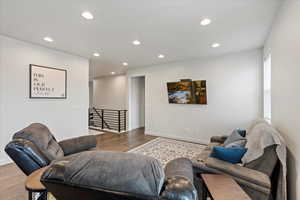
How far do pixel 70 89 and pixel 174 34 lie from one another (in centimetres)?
306

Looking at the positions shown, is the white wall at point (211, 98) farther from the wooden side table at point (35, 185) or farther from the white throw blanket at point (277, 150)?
the wooden side table at point (35, 185)

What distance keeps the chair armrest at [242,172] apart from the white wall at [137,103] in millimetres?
4709

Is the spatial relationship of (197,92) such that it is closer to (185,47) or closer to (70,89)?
(185,47)

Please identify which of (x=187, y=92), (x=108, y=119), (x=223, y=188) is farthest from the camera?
(x=108, y=119)

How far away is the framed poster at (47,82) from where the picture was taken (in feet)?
10.2

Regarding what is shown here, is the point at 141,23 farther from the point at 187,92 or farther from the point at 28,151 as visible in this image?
the point at 187,92

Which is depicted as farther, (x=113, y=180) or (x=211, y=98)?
(x=211, y=98)

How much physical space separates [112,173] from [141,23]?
7.43 ft

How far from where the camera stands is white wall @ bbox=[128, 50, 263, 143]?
3.52 m

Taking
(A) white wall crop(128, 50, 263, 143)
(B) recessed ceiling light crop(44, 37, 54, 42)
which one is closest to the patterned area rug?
(A) white wall crop(128, 50, 263, 143)

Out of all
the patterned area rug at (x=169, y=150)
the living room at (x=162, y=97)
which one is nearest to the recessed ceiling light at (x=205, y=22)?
the living room at (x=162, y=97)

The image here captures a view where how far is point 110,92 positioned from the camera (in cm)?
748

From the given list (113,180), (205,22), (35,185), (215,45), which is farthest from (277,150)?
(215,45)

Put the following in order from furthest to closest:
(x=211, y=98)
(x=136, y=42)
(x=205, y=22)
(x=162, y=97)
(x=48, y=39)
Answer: (x=162, y=97), (x=211, y=98), (x=136, y=42), (x=48, y=39), (x=205, y=22)
